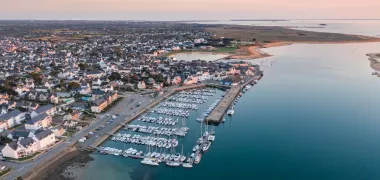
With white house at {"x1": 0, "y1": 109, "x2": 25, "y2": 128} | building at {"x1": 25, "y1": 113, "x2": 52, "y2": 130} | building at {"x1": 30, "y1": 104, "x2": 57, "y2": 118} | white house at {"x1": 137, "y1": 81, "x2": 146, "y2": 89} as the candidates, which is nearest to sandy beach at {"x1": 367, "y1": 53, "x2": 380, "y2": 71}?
white house at {"x1": 137, "y1": 81, "x2": 146, "y2": 89}

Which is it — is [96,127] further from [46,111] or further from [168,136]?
[168,136]

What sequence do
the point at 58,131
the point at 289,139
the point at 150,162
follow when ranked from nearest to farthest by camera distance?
the point at 150,162 < the point at 58,131 < the point at 289,139

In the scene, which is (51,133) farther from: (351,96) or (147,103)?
(351,96)

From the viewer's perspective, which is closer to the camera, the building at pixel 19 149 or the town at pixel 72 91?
the building at pixel 19 149

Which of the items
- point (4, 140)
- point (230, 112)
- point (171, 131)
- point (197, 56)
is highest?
point (197, 56)

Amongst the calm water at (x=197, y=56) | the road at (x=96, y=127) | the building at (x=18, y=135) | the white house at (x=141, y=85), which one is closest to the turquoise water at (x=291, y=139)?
the road at (x=96, y=127)

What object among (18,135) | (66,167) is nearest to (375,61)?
(66,167)

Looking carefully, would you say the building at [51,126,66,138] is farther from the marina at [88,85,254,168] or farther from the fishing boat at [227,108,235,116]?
the fishing boat at [227,108,235,116]

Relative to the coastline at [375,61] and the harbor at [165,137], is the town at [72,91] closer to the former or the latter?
the harbor at [165,137]
